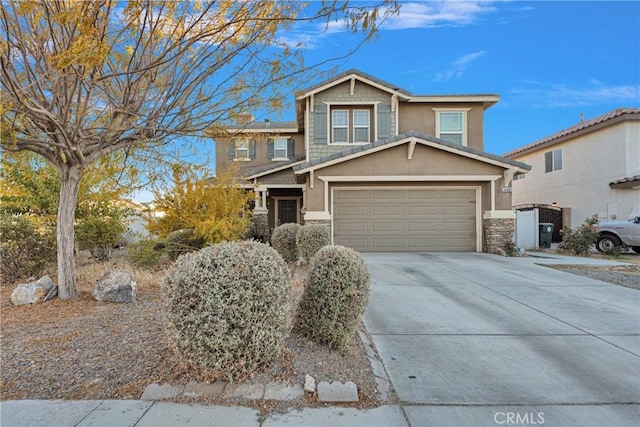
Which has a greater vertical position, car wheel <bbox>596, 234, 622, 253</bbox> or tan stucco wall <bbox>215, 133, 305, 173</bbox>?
tan stucco wall <bbox>215, 133, 305, 173</bbox>

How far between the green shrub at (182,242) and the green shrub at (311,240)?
8.21ft

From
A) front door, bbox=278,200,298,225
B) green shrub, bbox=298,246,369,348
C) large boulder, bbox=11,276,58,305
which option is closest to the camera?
green shrub, bbox=298,246,369,348

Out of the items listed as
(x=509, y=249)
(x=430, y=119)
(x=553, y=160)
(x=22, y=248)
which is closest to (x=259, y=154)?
(x=430, y=119)

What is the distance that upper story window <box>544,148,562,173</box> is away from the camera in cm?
1812

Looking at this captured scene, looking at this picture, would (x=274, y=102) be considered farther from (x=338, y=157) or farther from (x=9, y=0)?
(x=338, y=157)

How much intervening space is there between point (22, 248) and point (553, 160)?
22.0 metres

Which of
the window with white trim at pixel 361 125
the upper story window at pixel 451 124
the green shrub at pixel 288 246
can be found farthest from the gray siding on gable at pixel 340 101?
the green shrub at pixel 288 246

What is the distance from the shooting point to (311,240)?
8.98 m

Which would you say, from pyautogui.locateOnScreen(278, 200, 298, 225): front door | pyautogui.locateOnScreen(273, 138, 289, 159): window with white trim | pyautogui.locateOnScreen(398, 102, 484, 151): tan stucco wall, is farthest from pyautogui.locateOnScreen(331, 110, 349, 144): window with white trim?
pyautogui.locateOnScreen(278, 200, 298, 225): front door

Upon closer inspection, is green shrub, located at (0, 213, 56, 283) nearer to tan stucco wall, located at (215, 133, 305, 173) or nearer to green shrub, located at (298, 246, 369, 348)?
green shrub, located at (298, 246, 369, 348)

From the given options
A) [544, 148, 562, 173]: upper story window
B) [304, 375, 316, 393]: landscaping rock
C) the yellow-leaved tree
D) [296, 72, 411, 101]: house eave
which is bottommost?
[304, 375, 316, 393]: landscaping rock

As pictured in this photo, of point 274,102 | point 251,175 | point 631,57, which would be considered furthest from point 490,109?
point 274,102

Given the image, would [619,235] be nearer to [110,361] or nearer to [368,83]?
[368,83]

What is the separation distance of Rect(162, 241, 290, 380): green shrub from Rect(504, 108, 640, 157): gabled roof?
17.6 meters
